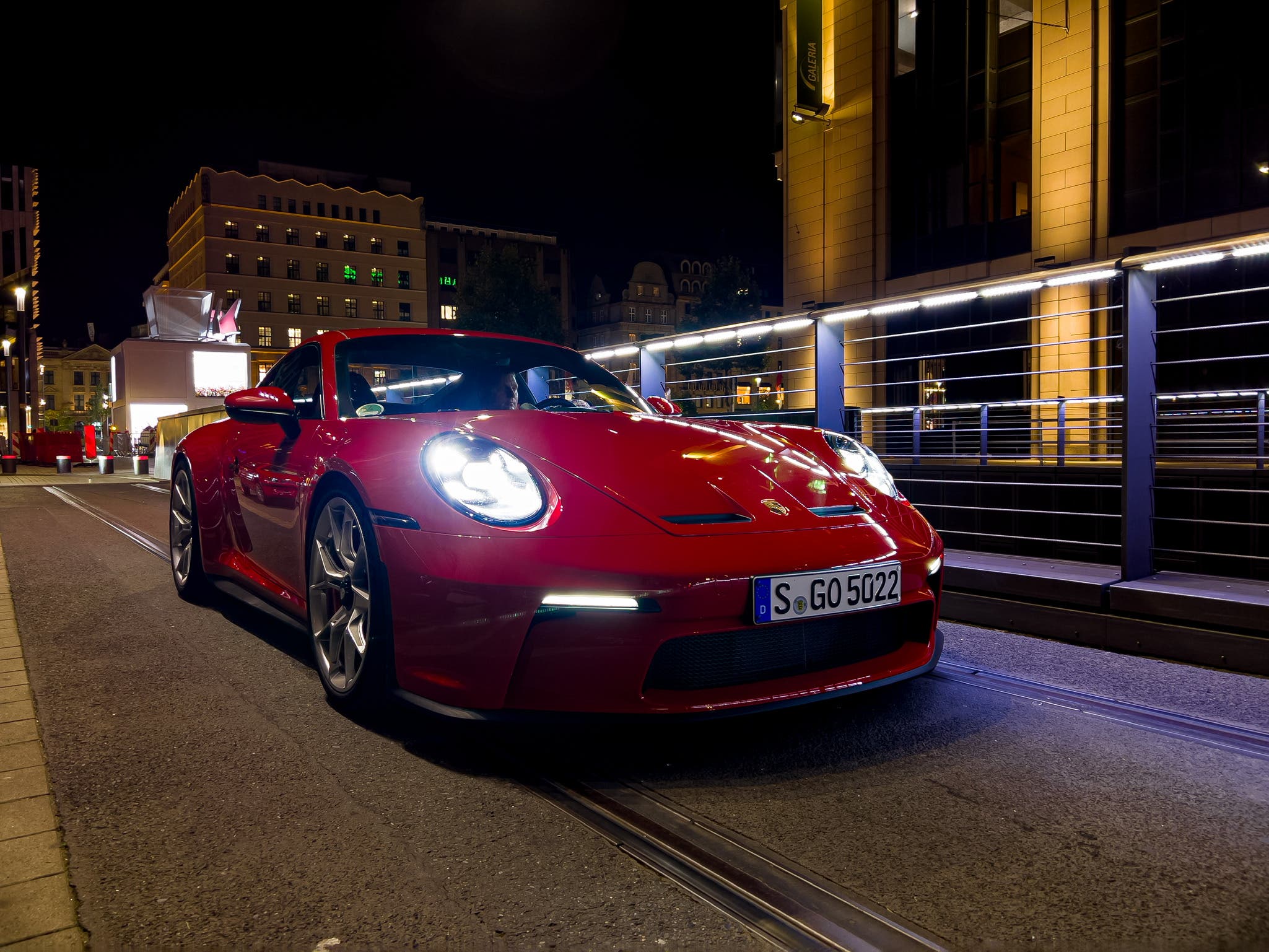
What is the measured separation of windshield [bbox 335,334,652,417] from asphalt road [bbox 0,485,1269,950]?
1242 millimetres

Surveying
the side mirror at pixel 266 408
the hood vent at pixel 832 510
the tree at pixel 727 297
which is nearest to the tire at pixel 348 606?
the side mirror at pixel 266 408

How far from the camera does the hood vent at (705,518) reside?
2.62 m

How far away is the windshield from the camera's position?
3.76 meters

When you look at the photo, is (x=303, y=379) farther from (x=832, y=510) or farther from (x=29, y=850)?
(x=832, y=510)

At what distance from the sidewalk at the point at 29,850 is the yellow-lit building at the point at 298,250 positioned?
72551 mm

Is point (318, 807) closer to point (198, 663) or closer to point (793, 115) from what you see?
point (198, 663)

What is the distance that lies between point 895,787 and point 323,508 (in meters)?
2.19

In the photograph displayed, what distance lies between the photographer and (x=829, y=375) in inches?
253

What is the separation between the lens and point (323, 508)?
3.32 metres

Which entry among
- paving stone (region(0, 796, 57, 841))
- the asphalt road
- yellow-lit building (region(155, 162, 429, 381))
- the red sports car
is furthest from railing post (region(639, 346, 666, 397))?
yellow-lit building (region(155, 162, 429, 381))

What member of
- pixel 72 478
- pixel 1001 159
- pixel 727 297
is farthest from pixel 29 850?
pixel 727 297

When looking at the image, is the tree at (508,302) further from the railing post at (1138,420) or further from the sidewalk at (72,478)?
the railing post at (1138,420)

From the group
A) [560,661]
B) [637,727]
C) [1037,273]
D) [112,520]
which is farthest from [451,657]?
[112,520]

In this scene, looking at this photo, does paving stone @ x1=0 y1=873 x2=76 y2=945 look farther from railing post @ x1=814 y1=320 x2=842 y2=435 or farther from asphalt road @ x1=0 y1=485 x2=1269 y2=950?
railing post @ x1=814 y1=320 x2=842 y2=435
